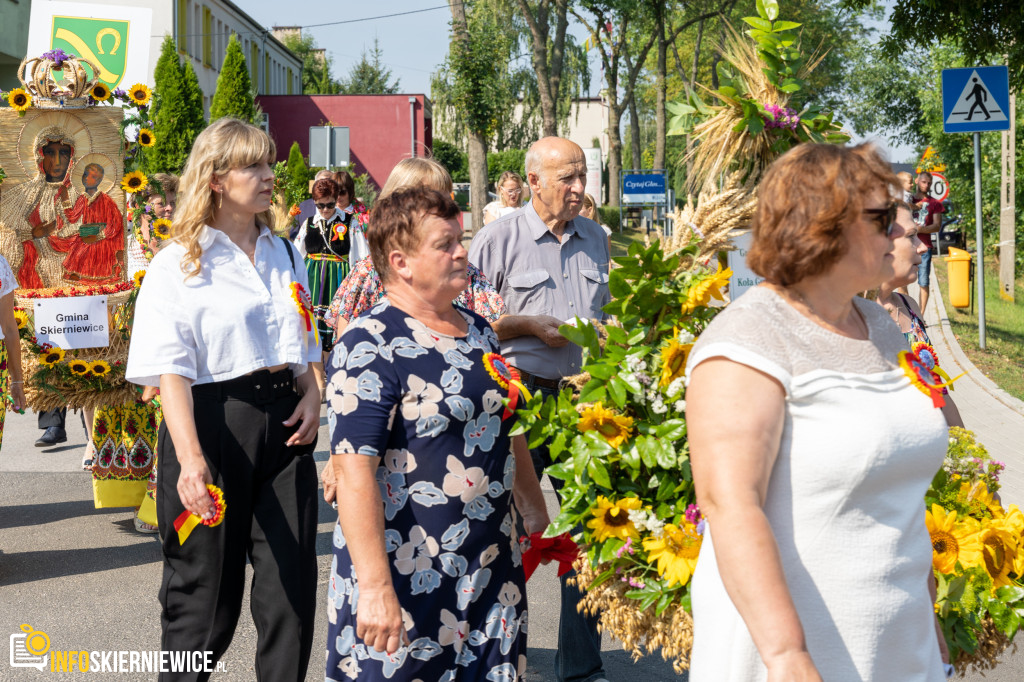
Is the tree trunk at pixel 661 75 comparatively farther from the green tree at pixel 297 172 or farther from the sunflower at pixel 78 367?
the sunflower at pixel 78 367

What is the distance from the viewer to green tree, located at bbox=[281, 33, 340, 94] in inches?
2835

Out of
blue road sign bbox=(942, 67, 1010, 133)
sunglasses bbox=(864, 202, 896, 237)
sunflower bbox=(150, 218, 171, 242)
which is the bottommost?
sunglasses bbox=(864, 202, 896, 237)

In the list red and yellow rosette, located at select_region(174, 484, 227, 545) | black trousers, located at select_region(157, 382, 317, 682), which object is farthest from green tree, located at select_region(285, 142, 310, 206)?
red and yellow rosette, located at select_region(174, 484, 227, 545)

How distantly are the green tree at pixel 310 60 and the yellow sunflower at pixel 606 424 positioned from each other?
6939 centimetres

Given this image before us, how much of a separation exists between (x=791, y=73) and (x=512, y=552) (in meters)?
1.62

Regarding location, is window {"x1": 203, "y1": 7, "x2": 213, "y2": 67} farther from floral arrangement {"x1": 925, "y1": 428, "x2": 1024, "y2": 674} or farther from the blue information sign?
floral arrangement {"x1": 925, "y1": 428, "x2": 1024, "y2": 674}

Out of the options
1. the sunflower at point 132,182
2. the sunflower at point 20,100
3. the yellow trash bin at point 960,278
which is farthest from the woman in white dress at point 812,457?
the yellow trash bin at point 960,278

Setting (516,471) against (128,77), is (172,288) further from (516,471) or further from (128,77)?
(128,77)

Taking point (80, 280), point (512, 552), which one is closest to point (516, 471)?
point (512, 552)

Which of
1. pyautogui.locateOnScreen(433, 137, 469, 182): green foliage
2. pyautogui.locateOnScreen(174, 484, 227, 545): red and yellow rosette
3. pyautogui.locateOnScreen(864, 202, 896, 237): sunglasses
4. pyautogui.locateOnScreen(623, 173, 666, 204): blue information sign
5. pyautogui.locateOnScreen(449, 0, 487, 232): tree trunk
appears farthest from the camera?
pyautogui.locateOnScreen(433, 137, 469, 182): green foliage

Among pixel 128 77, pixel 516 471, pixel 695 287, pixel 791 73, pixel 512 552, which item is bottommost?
pixel 512 552

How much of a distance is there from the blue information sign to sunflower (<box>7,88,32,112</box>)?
51.6ft

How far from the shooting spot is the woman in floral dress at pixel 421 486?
2.44 metres

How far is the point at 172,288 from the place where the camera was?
10.5ft
